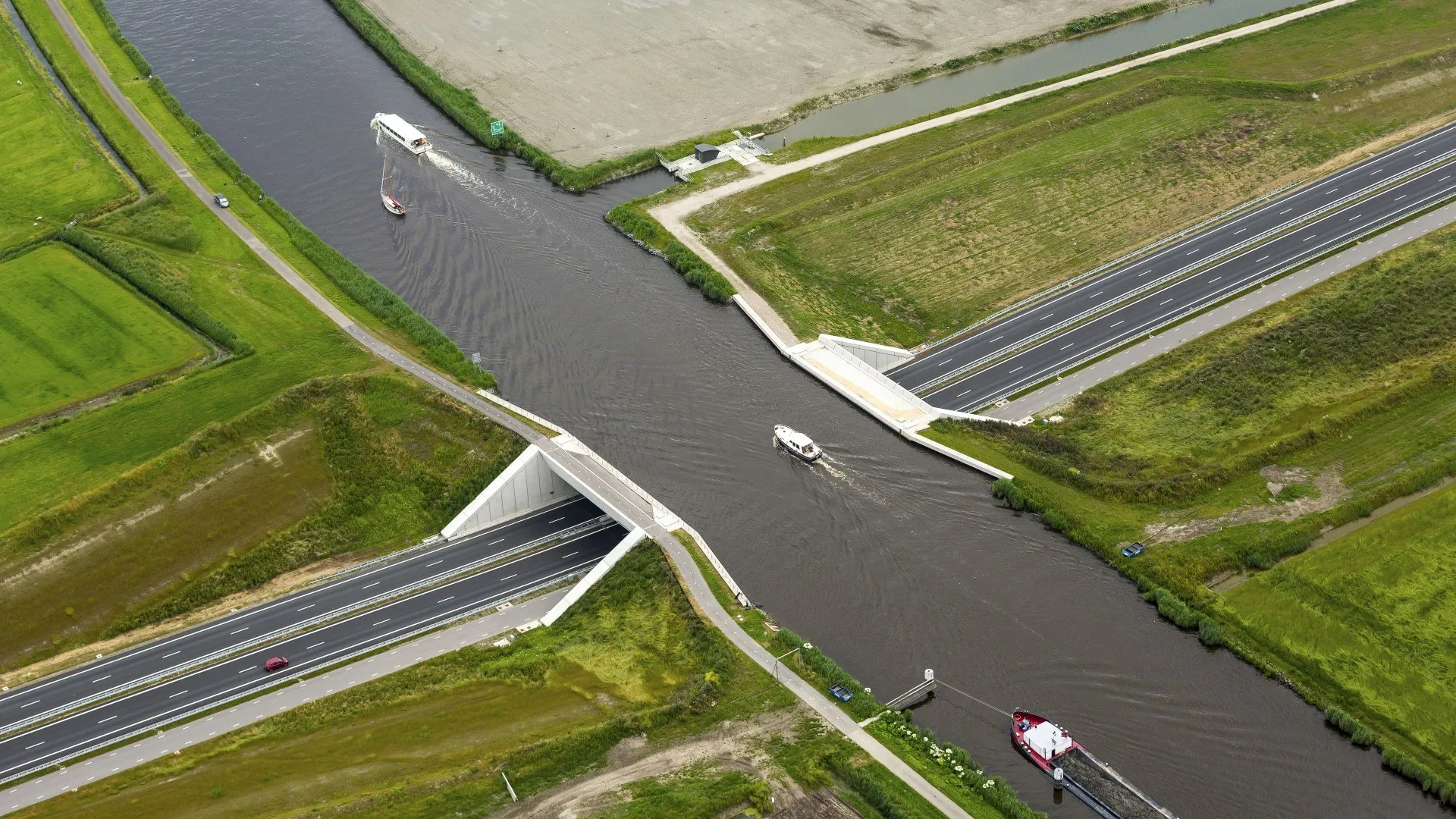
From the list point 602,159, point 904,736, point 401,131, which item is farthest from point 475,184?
point 904,736

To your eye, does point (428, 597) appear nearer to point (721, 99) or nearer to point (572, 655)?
point (572, 655)

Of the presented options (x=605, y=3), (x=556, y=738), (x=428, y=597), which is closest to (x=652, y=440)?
(x=428, y=597)

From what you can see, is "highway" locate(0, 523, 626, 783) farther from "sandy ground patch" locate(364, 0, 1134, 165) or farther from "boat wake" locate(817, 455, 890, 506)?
"sandy ground patch" locate(364, 0, 1134, 165)

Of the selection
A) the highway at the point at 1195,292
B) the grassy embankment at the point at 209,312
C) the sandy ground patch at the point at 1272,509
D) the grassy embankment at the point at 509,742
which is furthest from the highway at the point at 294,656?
the sandy ground patch at the point at 1272,509

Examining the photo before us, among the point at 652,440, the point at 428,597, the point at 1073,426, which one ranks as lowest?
the point at 428,597

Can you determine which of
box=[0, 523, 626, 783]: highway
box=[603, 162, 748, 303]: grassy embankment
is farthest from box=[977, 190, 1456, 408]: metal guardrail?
box=[0, 523, 626, 783]: highway

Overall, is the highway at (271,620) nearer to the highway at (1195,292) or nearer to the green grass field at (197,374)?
the green grass field at (197,374)
